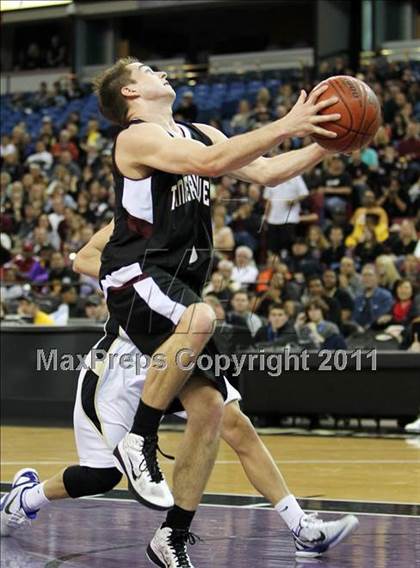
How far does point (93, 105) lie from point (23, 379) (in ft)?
37.5

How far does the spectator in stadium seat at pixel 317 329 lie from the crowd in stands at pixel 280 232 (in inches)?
0.7

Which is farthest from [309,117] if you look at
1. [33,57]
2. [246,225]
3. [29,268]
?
[33,57]

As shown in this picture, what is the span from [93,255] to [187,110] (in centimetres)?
1499

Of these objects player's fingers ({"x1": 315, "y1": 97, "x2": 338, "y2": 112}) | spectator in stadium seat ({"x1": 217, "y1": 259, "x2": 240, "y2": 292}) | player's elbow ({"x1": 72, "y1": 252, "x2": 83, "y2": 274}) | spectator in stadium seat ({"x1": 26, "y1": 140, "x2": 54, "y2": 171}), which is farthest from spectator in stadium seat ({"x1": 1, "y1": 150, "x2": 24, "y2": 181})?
player's fingers ({"x1": 315, "y1": 97, "x2": 338, "y2": 112})

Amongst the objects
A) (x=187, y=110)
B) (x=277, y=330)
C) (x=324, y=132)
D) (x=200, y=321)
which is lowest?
(x=277, y=330)

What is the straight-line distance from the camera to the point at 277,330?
12.6 meters

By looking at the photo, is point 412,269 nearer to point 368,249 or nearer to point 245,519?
point 368,249

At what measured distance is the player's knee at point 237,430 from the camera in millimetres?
5254

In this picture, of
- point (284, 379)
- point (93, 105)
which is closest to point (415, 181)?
point (284, 379)

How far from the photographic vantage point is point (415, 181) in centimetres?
1616

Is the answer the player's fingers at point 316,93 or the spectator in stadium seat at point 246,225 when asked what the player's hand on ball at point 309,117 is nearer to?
the player's fingers at point 316,93

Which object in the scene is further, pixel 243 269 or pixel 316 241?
pixel 316 241

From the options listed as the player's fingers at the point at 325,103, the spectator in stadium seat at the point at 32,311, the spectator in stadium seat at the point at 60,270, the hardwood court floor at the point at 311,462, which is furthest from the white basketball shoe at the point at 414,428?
the player's fingers at the point at 325,103

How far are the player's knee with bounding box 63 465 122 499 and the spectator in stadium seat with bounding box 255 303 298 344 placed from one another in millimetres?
7174
